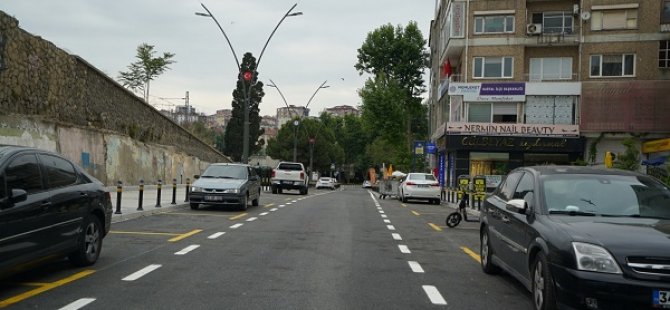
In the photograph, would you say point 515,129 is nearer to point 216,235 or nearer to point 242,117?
point 216,235

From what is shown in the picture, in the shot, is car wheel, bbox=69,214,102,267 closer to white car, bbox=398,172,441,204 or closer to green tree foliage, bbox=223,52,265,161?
white car, bbox=398,172,441,204

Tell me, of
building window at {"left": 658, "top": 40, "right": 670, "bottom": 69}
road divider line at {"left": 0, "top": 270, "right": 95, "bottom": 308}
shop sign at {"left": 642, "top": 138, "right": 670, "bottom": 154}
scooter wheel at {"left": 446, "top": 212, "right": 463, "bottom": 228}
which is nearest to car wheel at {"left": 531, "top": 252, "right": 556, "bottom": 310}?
road divider line at {"left": 0, "top": 270, "right": 95, "bottom": 308}

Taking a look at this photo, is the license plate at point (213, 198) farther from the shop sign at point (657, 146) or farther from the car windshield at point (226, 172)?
the shop sign at point (657, 146)

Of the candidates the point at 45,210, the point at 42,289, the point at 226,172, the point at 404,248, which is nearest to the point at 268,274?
the point at 42,289

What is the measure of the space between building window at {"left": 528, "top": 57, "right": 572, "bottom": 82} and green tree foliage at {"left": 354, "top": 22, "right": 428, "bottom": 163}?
23491mm

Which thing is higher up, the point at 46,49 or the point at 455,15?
the point at 455,15

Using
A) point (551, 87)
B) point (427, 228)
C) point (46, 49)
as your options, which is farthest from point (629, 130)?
point (46, 49)

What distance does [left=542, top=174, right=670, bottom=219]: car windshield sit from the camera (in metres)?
6.33

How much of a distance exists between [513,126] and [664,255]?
123 feet

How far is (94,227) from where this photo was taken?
8547 mm

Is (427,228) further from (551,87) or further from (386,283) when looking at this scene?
(551,87)

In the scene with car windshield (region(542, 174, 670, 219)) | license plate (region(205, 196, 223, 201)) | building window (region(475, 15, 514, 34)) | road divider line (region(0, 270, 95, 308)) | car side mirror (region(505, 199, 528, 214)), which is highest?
building window (region(475, 15, 514, 34))

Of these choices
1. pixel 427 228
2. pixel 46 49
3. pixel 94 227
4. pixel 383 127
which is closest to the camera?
pixel 94 227

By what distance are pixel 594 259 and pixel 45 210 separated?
18.8 feet
